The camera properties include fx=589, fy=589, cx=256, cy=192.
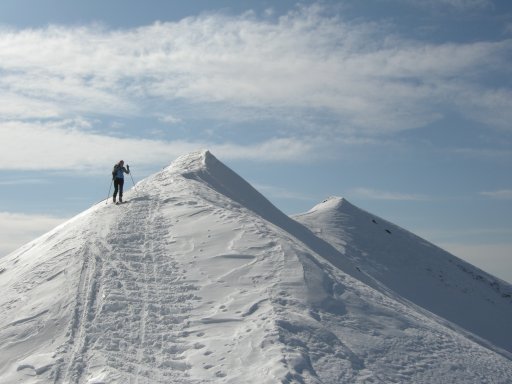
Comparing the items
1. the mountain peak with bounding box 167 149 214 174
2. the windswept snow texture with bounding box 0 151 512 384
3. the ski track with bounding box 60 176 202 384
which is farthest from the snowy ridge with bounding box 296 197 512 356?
the ski track with bounding box 60 176 202 384

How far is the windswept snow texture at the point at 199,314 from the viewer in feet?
36.7

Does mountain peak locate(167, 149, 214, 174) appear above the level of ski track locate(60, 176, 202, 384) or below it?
above

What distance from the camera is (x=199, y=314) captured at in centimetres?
1316

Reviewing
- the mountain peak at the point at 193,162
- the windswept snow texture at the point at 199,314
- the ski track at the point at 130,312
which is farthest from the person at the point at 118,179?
the ski track at the point at 130,312

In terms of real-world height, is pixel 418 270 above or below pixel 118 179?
below

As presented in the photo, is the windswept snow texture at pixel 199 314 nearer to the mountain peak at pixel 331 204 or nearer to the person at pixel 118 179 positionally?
the person at pixel 118 179

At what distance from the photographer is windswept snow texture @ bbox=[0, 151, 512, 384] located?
11180mm

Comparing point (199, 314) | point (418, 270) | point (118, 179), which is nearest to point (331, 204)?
point (418, 270)

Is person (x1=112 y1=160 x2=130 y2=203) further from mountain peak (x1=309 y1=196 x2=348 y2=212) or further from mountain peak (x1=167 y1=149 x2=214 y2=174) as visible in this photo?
mountain peak (x1=309 y1=196 x2=348 y2=212)

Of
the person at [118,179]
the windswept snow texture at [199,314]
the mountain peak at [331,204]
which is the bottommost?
the windswept snow texture at [199,314]

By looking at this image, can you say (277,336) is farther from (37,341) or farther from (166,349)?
(37,341)

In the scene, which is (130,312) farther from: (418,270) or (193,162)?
(418,270)

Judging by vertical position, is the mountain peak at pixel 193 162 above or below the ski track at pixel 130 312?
above

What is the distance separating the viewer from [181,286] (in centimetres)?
1459
